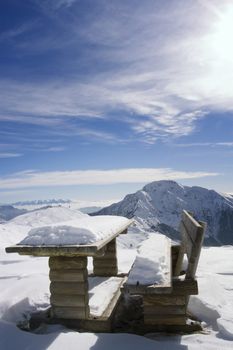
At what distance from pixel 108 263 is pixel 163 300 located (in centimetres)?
405

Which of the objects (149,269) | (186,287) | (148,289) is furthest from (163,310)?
(148,289)

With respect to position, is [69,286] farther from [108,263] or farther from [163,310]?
[108,263]

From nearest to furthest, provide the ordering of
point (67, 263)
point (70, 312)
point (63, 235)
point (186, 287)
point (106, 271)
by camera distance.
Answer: point (186, 287)
point (63, 235)
point (67, 263)
point (70, 312)
point (106, 271)

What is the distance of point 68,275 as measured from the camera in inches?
232

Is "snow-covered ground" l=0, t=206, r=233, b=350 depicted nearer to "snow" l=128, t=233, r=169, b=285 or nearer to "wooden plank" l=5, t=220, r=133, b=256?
"snow" l=128, t=233, r=169, b=285

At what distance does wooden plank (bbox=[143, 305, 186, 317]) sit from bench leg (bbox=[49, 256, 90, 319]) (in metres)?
1.05

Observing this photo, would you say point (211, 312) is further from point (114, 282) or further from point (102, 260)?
point (102, 260)

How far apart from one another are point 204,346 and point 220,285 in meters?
3.38

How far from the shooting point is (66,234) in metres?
5.60

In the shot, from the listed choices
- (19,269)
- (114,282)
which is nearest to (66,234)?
(114,282)

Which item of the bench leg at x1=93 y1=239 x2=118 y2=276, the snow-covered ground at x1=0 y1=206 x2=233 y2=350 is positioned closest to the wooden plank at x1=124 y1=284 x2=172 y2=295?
the snow-covered ground at x1=0 y1=206 x2=233 y2=350

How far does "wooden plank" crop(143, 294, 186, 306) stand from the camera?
5.23 metres

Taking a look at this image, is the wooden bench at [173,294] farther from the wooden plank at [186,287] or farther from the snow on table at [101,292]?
the snow on table at [101,292]

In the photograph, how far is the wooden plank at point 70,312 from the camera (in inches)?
233
